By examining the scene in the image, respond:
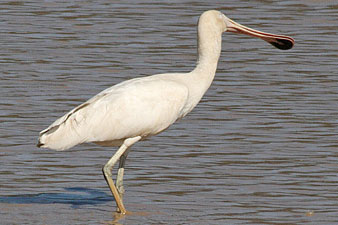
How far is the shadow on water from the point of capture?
35.6 feet

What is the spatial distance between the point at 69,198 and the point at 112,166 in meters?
0.57

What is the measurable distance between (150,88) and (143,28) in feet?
30.2

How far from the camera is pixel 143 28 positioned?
19.9m

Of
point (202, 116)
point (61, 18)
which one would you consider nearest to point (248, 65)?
point (202, 116)

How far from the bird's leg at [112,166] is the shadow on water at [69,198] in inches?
15.4

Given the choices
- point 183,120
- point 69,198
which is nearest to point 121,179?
point 69,198

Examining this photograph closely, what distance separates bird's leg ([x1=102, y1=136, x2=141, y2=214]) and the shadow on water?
39 centimetres

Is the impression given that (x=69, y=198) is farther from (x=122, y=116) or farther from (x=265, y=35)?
(x=265, y=35)

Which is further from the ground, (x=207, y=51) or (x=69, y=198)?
(x=207, y=51)

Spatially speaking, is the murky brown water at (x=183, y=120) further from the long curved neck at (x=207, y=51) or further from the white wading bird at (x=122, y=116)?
the long curved neck at (x=207, y=51)

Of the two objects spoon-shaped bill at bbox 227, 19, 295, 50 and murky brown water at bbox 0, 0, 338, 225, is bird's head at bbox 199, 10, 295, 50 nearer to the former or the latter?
spoon-shaped bill at bbox 227, 19, 295, 50

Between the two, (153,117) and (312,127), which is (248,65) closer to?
(312,127)

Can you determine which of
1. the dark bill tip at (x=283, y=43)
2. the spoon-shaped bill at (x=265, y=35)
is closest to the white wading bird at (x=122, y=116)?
the spoon-shaped bill at (x=265, y=35)

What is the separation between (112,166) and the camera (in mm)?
10820
